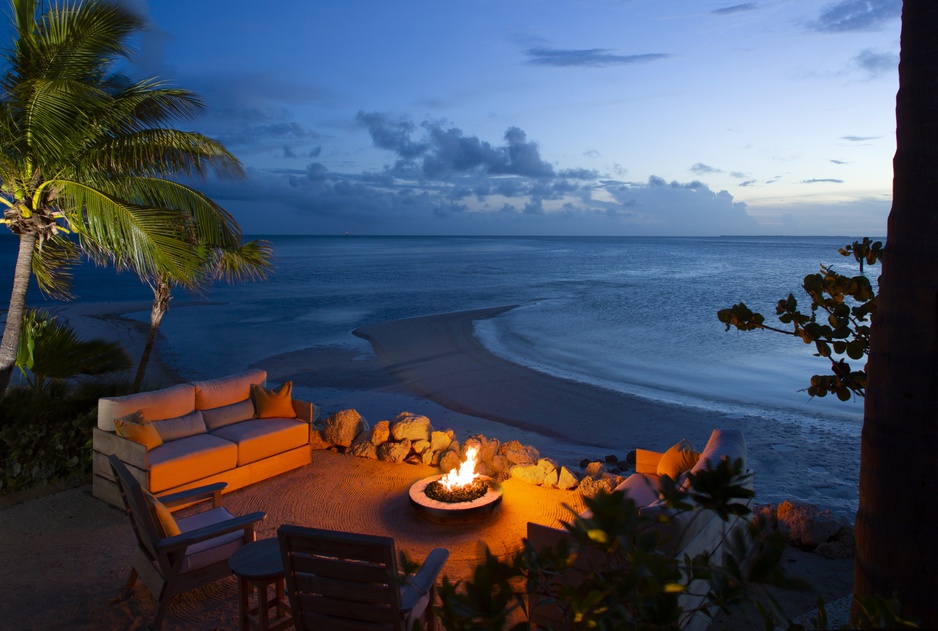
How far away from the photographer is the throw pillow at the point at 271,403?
663 centimetres

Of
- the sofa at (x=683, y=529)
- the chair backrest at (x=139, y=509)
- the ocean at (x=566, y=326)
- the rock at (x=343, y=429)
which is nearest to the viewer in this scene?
Result: the sofa at (x=683, y=529)

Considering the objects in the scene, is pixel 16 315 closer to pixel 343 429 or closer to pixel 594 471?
pixel 343 429

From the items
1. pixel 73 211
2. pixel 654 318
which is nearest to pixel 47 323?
pixel 73 211

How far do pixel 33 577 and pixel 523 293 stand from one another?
94.4ft

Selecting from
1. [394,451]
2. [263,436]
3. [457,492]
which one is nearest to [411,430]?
[394,451]

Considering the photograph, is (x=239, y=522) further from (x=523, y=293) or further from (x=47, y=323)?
(x=523, y=293)

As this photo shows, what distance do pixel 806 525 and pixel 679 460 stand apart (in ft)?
4.11

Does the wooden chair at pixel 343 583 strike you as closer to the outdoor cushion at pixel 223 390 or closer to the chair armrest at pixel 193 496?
the chair armrest at pixel 193 496

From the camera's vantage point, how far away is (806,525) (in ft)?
16.3

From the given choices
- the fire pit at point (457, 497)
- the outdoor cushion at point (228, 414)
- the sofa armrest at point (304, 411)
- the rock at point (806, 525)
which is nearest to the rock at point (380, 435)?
the sofa armrest at point (304, 411)

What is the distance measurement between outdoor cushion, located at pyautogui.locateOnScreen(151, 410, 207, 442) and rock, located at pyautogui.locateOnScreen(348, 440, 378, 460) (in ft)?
5.13

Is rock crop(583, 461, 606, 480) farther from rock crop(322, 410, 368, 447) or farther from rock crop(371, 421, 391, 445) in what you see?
rock crop(322, 410, 368, 447)

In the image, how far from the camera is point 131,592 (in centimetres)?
422

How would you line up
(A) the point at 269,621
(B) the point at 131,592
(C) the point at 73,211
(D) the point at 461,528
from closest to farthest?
1. (A) the point at 269,621
2. (B) the point at 131,592
3. (D) the point at 461,528
4. (C) the point at 73,211
